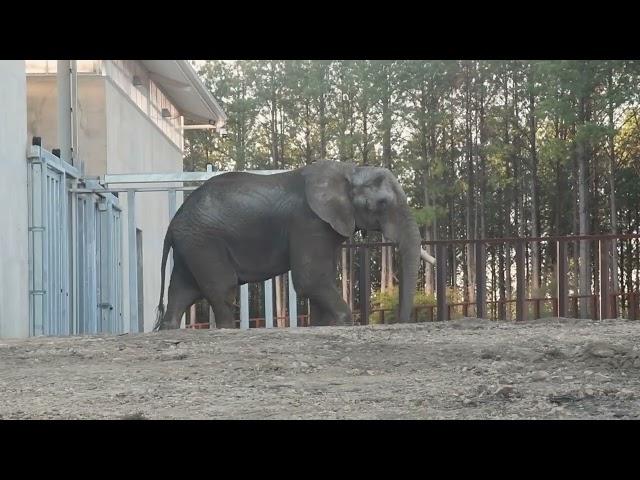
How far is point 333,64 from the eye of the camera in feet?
150

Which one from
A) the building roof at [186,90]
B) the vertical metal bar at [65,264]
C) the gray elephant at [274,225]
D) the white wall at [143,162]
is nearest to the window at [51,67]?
the white wall at [143,162]

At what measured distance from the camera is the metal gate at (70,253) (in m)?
15.7

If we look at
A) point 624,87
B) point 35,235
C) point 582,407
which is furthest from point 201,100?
point 582,407

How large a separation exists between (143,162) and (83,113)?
464 centimetres

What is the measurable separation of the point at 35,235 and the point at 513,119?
2877 centimetres

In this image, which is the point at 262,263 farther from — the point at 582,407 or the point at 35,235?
the point at 582,407

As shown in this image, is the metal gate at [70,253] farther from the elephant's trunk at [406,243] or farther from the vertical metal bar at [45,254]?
the elephant's trunk at [406,243]

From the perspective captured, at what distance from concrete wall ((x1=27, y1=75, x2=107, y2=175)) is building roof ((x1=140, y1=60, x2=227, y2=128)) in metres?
3.82

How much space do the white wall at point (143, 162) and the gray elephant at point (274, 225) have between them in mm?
6730

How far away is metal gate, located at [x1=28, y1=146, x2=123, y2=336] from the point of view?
617 inches


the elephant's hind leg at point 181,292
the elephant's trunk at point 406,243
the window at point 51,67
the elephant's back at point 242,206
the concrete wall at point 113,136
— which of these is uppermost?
the window at point 51,67

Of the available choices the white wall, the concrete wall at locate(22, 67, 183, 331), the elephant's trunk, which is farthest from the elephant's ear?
the white wall

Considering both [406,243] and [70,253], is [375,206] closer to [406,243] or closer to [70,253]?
[406,243]

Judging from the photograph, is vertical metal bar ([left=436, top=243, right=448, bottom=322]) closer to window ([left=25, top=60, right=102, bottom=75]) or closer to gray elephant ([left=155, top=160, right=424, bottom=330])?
gray elephant ([left=155, top=160, right=424, bottom=330])
